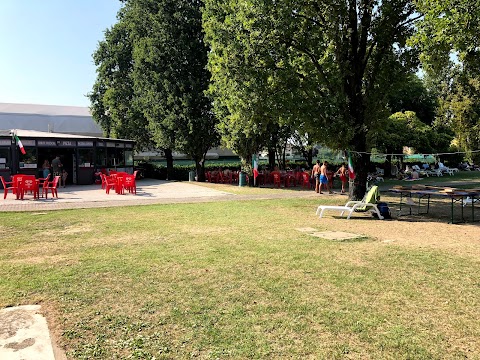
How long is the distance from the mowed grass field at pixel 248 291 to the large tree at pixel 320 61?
18.4ft

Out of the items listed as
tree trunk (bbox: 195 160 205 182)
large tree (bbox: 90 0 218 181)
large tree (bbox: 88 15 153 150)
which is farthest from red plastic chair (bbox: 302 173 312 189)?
large tree (bbox: 88 15 153 150)

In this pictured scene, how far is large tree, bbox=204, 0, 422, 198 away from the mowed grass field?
5.61m

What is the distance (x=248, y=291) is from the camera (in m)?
5.32

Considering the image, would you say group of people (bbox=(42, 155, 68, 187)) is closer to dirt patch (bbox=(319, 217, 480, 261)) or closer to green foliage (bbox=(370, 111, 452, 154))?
dirt patch (bbox=(319, 217, 480, 261))

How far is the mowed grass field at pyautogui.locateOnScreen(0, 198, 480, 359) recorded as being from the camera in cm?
388

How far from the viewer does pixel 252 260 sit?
6891 millimetres

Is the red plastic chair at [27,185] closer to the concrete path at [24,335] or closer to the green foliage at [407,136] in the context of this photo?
the concrete path at [24,335]

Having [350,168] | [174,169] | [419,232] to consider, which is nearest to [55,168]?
[174,169]

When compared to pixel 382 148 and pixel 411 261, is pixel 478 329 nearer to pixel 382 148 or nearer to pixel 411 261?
pixel 411 261

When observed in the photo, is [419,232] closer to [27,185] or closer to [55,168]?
[27,185]

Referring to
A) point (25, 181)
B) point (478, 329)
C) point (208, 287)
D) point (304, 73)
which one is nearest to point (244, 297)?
point (208, 287)

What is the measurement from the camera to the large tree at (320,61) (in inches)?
529

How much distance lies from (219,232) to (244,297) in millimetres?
4633

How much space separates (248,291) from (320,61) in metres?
11.9
